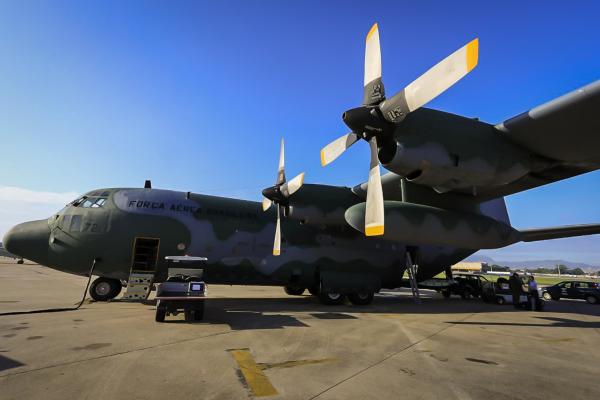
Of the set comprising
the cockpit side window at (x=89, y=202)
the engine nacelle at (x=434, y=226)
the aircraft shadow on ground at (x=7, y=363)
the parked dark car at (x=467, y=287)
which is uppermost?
the cockpit side window at (x=89, y=202)

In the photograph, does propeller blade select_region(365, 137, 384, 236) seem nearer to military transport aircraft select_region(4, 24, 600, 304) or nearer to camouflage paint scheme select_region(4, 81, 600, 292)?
military transport aircraft select_region(4, 24, 600, 304)

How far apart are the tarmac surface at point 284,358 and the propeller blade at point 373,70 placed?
5.92 meters

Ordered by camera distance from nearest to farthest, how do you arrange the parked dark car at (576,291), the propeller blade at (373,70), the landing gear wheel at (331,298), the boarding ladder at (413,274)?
the propeller blade at (373,70), the landing gear wheel at (331,298), the boarding ladder at (413,274), the parked dark car at (576,291)

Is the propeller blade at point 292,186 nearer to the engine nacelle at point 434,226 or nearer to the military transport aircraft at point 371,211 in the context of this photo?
the military transport aircraft at point 371,211

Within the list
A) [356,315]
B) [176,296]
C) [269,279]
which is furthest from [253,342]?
[269,279]

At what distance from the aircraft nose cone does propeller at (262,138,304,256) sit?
814cm

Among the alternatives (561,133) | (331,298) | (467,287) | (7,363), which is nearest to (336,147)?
(561,133)

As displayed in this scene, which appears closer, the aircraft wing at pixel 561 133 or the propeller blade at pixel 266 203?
the aircraft wing at pixel 561 133

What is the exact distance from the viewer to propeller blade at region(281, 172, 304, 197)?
527 inches

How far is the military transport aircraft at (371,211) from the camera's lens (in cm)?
917

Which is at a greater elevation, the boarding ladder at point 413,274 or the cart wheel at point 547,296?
the boarding ladder at point 413,274

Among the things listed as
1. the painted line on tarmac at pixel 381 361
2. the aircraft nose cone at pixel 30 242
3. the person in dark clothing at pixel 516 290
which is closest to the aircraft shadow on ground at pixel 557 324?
the painted line on tarmac at pixel 381 361

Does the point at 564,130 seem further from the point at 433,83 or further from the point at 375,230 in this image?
the point at 375,230

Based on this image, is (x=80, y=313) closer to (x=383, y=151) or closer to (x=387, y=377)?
(x=387, y=377)
